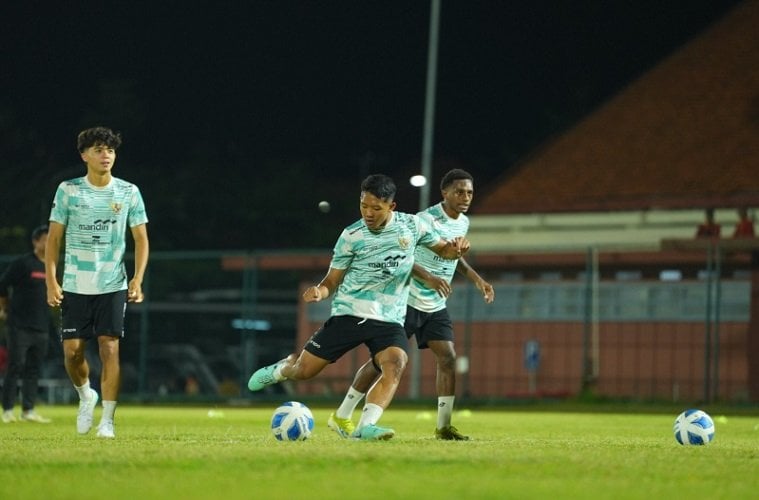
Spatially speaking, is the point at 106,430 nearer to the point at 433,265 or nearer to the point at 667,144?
the point at 433,265

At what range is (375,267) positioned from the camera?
1195 centimetres

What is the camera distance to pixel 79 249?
12.9 metres

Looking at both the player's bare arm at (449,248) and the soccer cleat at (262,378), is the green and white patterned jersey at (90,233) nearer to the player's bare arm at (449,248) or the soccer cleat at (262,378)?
the soccer cleat at (262,378)

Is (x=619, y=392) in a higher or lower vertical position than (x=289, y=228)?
lower

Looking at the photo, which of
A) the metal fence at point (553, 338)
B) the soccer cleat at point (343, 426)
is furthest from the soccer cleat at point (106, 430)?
the metal fence at point (553, 338)

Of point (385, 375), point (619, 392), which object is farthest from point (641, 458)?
point (619, 392)

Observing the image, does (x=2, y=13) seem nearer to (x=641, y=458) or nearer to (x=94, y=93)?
(x=94, y=93)

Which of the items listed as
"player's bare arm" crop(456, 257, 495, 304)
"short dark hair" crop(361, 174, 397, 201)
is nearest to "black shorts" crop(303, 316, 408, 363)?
"short dark hair" crop(361, 174, 397, 201)

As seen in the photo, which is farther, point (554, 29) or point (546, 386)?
point (554, 29)

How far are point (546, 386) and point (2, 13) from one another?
40.1m

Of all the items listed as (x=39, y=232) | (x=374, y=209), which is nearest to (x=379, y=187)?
(x=374, y=209)

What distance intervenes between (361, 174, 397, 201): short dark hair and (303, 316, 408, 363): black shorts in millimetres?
965

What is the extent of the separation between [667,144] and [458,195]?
84.5 ft

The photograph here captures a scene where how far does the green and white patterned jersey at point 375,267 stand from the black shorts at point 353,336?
0.05 meters
